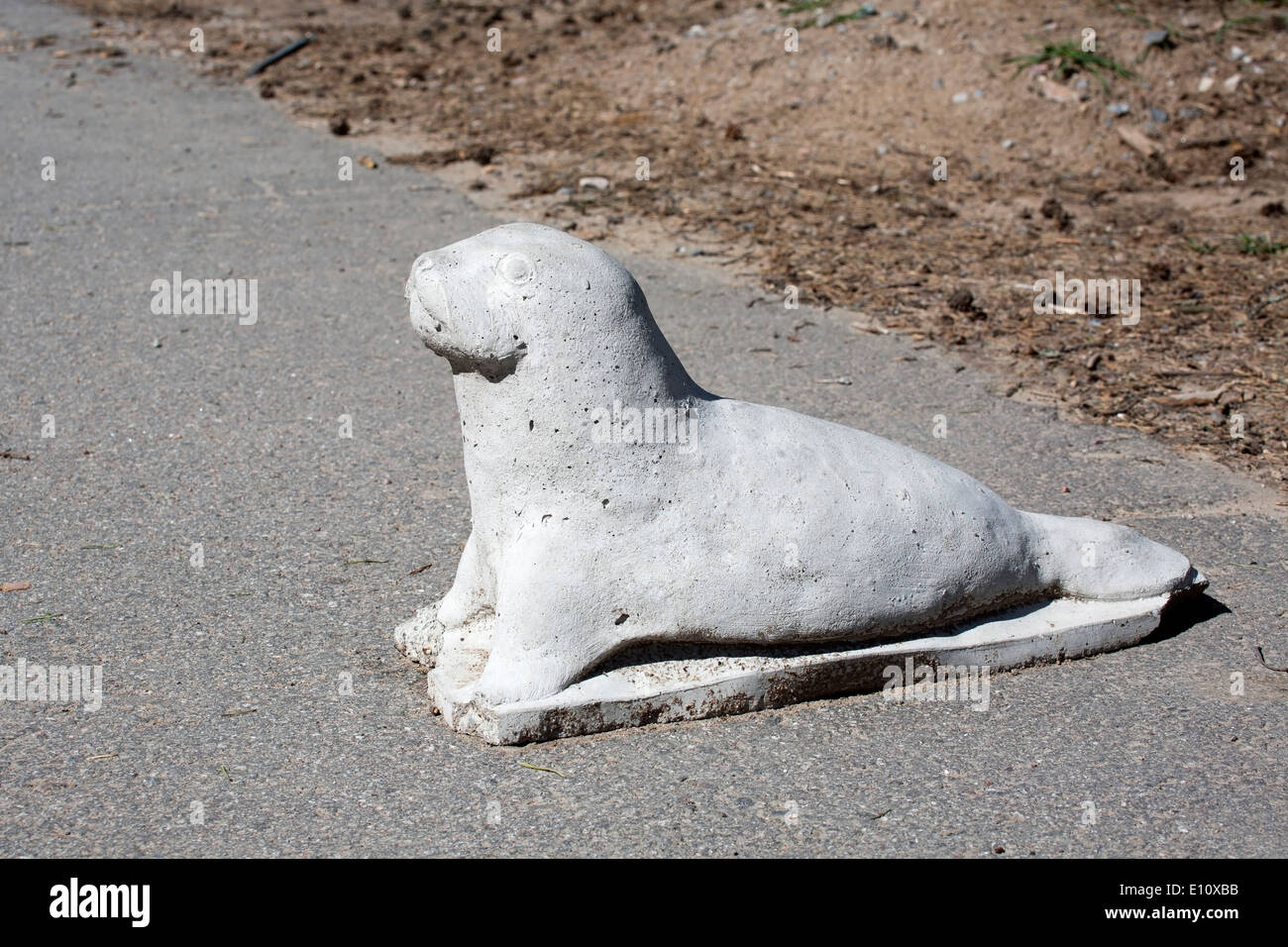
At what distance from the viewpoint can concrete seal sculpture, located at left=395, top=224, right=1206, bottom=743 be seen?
3.72m

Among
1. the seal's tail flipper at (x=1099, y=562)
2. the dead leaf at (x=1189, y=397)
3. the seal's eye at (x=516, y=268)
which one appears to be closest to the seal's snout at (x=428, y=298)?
the seal's eye at (x=516, y=268)

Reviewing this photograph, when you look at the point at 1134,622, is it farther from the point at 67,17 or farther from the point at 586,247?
the point at 67,17

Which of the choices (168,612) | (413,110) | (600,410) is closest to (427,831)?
(600,410)

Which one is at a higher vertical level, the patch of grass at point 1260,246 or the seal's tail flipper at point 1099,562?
the patch of grass at point 1260,246

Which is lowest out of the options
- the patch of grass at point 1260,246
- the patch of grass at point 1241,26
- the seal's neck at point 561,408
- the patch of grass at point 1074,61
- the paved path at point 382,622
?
the paved path at point 382,622

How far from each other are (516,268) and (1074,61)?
26.0ft

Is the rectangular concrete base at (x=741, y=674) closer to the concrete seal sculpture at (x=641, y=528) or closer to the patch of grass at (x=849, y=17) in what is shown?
the concrete seal sculpture at (x=641, y=528)

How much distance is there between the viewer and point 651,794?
3.68m

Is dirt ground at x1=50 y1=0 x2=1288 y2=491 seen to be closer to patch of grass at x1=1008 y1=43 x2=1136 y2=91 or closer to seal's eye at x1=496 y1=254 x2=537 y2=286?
patch of grass at x1=1008 y1=43 x2=1136 y2=91

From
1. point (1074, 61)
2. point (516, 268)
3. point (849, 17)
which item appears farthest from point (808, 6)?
point (516, 268)

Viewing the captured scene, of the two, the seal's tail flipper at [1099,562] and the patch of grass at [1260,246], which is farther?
the patch of grass at [1260,246]

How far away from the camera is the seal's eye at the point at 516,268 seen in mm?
3666

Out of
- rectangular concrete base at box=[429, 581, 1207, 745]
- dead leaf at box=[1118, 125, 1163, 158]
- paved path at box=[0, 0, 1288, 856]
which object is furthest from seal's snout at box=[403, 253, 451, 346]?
dead leaf at box=[1118, 125, 1163, 158]

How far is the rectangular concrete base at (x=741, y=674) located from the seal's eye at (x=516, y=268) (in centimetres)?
116
